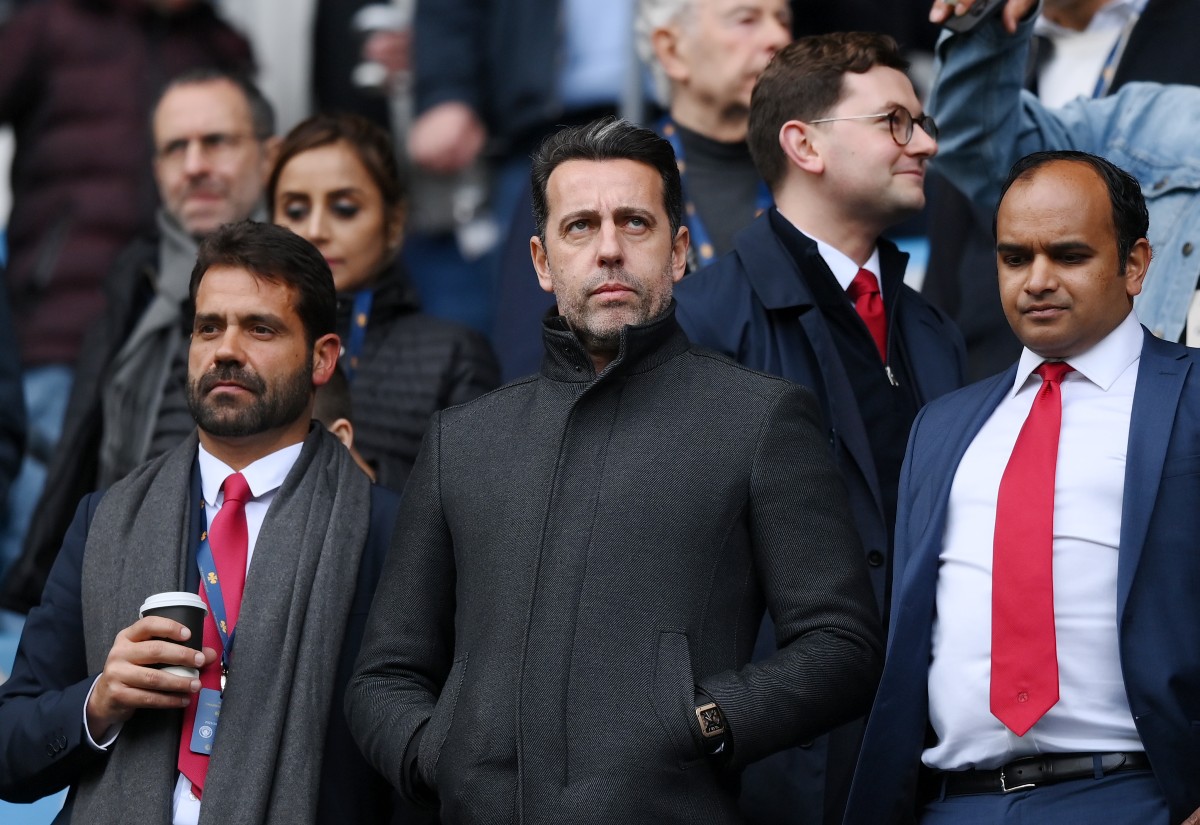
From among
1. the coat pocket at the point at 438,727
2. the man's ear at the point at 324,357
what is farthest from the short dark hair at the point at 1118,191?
the man's ear at the point at 324,357

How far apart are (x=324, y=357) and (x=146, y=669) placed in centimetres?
98

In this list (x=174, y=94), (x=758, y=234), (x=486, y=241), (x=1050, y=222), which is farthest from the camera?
(x=486, y=241)

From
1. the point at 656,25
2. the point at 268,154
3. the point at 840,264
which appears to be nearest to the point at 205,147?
the point at 268,154

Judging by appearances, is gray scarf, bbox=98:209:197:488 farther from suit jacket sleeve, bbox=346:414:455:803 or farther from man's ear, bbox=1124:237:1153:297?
man's ear, bbox=1124:237:1153:297

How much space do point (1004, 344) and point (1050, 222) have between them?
72.3 inches

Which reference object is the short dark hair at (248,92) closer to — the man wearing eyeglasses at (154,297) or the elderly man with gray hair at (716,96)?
the man wearing eyeglasses at (154,297)

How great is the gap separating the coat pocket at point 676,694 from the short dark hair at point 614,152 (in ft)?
3.22

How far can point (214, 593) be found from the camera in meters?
4.23

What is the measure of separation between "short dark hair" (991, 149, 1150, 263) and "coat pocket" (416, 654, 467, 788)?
1.45m

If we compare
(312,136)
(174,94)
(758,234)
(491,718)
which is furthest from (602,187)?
(174,94)

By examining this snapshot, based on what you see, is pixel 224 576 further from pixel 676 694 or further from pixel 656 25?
pixel 656 25

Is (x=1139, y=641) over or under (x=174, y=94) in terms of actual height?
under

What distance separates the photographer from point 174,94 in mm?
6398

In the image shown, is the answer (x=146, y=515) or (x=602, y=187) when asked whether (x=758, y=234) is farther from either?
(x=146, y=515)
